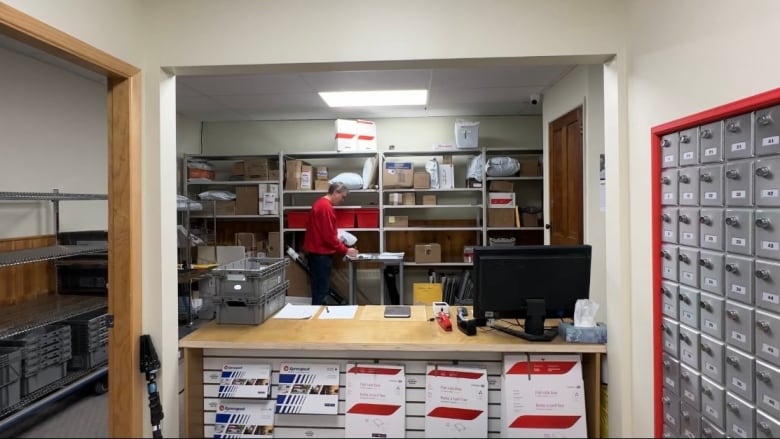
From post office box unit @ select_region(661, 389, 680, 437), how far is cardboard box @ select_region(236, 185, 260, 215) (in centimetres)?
439

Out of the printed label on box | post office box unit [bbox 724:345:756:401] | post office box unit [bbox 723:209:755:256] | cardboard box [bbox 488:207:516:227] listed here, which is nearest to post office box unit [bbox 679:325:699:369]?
post office box unit [bbox 724:345:756:401]

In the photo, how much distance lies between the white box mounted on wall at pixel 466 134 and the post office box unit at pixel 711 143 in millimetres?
3382

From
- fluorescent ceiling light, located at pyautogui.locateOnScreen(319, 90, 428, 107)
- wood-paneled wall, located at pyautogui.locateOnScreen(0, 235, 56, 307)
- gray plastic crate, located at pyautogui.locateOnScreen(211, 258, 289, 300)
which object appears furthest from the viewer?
fluorescent ceiling light, located at pyautogui.locateOnScreen(319, 90, 428, 107)

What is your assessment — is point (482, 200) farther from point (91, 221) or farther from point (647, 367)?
point (91, 221)

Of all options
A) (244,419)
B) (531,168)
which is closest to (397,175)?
(531,168)

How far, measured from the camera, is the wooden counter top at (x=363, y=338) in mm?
1872

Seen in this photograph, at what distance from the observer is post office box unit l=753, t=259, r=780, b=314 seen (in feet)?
3.74

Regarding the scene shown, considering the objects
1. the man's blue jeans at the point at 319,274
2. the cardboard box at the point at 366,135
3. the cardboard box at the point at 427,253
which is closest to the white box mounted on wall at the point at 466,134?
the cardboard box at the point at 366,135

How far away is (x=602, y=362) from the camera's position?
1907 mm

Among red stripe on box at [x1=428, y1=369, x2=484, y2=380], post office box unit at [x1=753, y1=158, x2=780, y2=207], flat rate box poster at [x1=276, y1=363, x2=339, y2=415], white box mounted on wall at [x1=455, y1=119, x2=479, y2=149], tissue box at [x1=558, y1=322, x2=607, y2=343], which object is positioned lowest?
flat rate box poster at [x1=276, y1=363, x2=339, y2=415]

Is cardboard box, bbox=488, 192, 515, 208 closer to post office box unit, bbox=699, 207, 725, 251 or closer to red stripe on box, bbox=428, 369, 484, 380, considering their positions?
red stripe on box, bbox=428, 369, 484, 380

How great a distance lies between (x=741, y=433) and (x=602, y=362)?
0.66 meters

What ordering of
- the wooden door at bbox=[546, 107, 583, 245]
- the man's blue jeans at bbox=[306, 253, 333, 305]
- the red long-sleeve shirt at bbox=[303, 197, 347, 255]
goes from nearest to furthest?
the wooden door at bbox=[546, 107, 583, 245], the red long-sleeve shirt at bbox=[303, 197, 347, 255], the man's blue jeans at bbox=[306, 253, 333, 305]

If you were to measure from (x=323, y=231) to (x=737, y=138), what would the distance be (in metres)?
3.62
